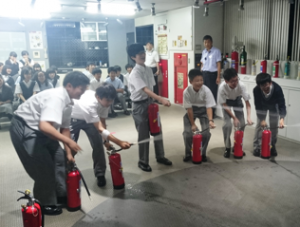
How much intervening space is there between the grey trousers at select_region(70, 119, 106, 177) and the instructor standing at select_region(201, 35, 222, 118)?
10.2ft

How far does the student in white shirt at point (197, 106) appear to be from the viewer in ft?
10.7

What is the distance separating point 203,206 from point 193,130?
992 mm

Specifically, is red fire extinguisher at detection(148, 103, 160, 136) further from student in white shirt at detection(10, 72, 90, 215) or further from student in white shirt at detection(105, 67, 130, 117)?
student in white shirt at detection(105, 67, 130, 117)

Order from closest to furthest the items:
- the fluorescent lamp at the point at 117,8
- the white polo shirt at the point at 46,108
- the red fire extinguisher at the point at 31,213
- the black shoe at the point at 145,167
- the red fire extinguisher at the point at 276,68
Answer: the red fire extinguisher at the point at 31,213, the white polo shirt at the point at 46,108, the black shoe at the point at 145,167, the red fire extinguisher at the point at 276,68, the fluorescent lamp at the point at 117,8

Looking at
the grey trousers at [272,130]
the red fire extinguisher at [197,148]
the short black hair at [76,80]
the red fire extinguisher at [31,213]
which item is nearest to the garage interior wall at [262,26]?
the grey trousers at [272,130]

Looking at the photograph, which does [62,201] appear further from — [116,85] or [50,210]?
[116,85]

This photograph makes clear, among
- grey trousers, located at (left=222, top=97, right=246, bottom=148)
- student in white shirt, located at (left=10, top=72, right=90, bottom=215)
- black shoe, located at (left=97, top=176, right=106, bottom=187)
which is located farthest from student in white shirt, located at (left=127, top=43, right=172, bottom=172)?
grey trousers, located at (left=222, top=97, right=246, bottom=148)

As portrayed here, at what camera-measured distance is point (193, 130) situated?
3.24m

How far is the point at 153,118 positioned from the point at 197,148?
667 mm

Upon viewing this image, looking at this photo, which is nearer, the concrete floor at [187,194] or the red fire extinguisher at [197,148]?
the concrete floor at [187,194]

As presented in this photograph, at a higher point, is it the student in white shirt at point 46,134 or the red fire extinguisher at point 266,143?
the student in white shirt at point 46,134

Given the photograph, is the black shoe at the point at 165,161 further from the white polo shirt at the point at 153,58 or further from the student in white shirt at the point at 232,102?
the white polo shirt at the point at 153,58

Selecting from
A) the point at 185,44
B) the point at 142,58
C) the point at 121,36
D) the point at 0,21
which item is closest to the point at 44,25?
the point at 0,21

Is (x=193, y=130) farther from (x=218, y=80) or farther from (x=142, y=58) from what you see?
(x=218, y=80)
